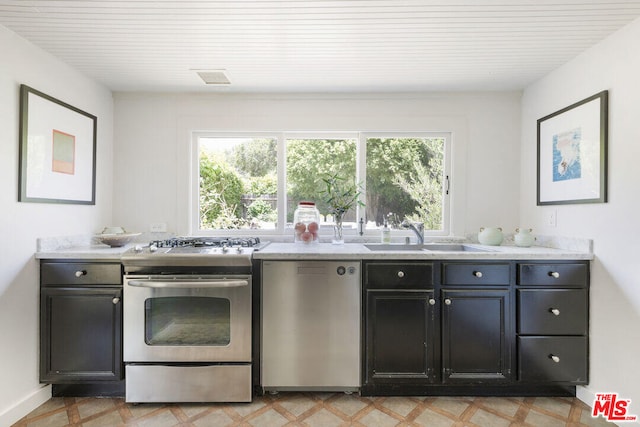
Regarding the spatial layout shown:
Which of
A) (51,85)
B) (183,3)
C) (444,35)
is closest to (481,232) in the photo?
(444,35)

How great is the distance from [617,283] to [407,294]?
1198mm

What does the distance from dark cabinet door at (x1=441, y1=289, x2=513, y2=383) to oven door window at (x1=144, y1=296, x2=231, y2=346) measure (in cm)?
141

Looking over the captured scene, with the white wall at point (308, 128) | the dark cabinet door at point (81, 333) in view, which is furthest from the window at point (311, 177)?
the dark cabinet door at point (81, 333)

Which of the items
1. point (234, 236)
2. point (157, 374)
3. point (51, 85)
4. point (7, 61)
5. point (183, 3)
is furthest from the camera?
point (234, 236)

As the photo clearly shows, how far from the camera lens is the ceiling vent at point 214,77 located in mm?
2348

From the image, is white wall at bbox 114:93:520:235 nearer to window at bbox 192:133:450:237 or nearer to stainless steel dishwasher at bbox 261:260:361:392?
window at bbox 192:133:450:237

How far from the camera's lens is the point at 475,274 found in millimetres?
2041

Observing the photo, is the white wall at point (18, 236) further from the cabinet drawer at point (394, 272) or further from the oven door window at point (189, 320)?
the cabinet drawer at point (394, 272)

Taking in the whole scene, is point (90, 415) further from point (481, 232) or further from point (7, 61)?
point (481, 232)

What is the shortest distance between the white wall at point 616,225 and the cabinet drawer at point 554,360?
0.27ft

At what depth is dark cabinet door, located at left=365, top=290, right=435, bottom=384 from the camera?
6.66 ft

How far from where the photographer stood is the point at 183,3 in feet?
5.24

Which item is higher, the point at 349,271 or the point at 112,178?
the point at 112,178

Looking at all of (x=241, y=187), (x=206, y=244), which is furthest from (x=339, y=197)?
(x=206, y=244)
